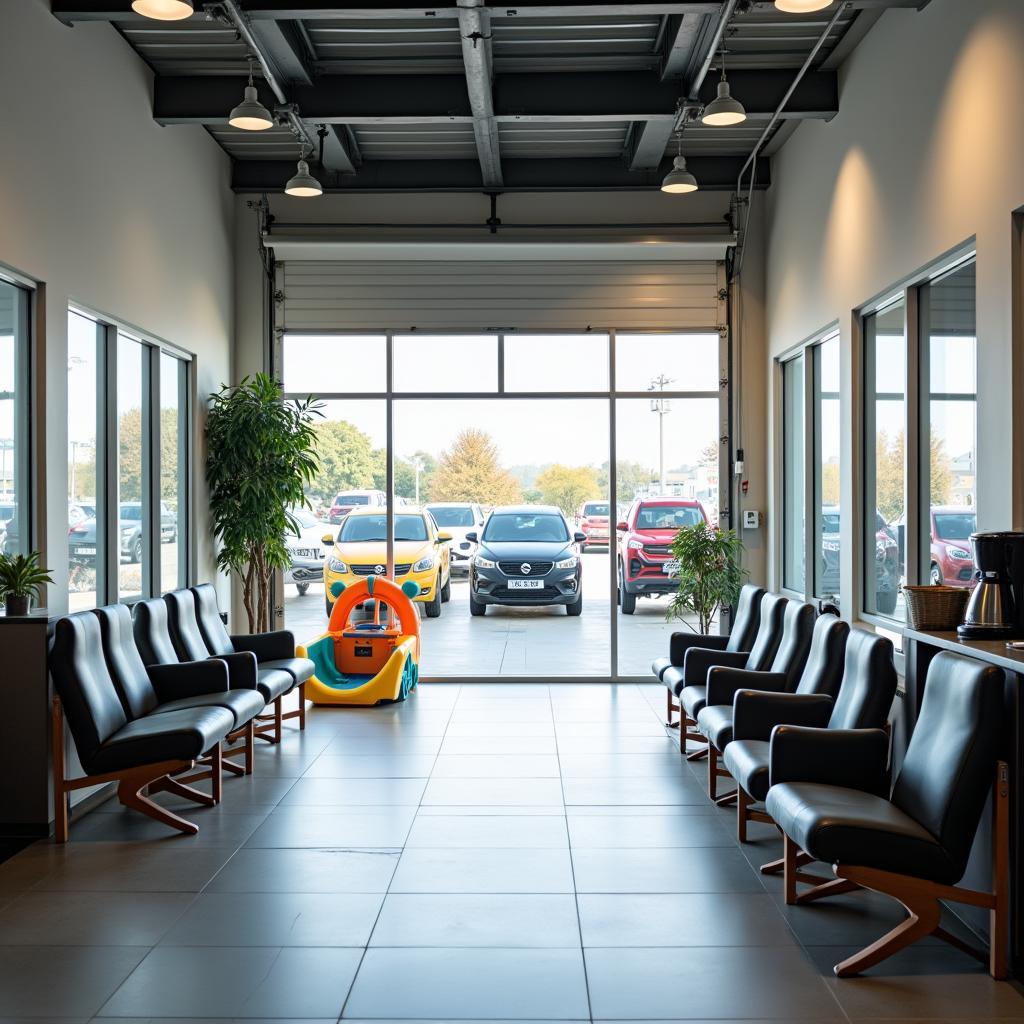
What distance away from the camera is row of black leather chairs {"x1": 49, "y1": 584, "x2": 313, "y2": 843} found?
4816 mm

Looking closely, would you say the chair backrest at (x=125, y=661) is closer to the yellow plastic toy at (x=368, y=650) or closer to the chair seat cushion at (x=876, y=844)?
the yellow plastic toy at (x=368, y=650)

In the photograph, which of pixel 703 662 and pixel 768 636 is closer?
pixel 768 636

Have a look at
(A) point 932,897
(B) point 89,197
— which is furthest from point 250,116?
(A) point 932,897

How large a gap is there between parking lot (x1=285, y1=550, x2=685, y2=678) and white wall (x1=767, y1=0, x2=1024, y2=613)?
2.68 m

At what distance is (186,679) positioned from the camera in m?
5.81

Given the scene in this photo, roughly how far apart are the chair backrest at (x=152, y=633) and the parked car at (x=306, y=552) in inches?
124

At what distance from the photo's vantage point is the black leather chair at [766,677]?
5449 millimetres

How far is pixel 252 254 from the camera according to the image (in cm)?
916

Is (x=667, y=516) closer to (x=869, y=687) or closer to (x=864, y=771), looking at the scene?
(x=869, y=687)

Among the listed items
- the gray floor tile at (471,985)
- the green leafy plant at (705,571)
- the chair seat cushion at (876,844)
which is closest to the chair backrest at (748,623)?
the green leafy plant at (705,571)

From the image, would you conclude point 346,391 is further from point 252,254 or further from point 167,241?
point 167,241

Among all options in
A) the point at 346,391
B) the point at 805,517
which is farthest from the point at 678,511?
the point at 346,391

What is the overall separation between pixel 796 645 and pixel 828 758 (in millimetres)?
1676

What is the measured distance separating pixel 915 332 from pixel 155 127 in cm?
488
